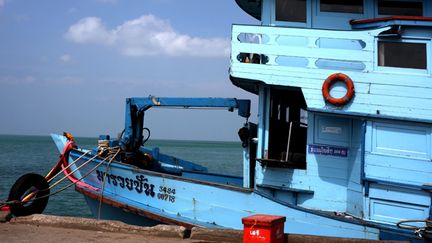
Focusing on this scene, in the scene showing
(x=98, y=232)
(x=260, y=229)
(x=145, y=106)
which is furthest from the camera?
(x=145, y=106)

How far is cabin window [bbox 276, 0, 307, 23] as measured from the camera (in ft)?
24.6

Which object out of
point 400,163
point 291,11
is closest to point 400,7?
point 291,11

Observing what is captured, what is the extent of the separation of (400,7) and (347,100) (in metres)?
2.25

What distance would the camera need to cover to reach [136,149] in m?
8.82

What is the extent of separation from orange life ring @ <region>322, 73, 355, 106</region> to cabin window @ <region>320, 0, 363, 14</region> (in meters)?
1.51

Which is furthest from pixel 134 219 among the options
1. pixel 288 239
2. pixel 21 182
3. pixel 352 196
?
pixel 352 196

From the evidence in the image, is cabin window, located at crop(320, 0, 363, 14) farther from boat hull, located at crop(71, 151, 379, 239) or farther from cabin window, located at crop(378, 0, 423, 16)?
boat hull, located at crop(71, 151, 379, 239)

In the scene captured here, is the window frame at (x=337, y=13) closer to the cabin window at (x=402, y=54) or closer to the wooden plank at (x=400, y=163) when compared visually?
the cabin window at (x=402, y=54)

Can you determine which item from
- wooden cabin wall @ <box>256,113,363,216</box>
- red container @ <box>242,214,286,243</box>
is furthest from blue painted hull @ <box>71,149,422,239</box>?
red container @ <box>242,214,286,243</box>

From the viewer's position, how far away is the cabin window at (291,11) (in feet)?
24.6

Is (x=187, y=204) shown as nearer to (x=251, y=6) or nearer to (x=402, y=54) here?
(x=402, y=54)

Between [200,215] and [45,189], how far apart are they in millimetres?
2775

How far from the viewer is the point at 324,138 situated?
6945 millimetres

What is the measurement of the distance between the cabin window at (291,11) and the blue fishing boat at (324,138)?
18 mm
